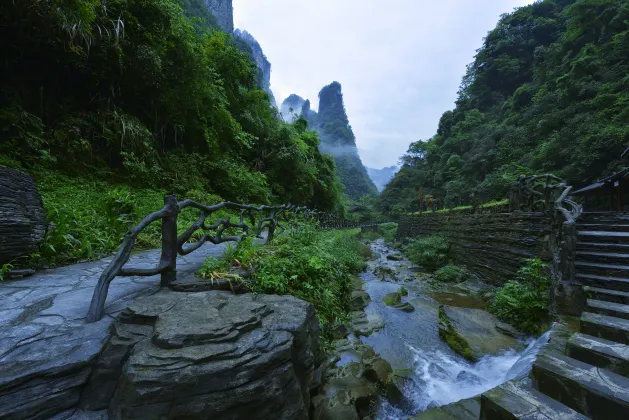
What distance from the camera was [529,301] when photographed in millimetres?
4625

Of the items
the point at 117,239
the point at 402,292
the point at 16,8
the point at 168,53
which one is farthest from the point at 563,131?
the point at 16,8

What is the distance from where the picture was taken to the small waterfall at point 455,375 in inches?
129

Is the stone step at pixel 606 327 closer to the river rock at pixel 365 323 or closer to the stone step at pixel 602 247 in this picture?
the stone step at pixel 602 247

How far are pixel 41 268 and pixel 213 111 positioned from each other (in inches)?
286

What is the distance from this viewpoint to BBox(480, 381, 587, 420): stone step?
1825 mm

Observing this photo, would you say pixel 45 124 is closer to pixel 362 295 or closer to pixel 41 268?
pixel 41 268

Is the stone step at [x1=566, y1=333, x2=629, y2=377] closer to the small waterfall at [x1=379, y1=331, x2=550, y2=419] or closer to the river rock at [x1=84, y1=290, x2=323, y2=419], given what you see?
the small waterfall at [x1=379, y1=331, x2=550, y2=419]

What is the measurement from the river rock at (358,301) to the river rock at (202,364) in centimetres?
396

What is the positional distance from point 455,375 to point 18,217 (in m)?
6.25

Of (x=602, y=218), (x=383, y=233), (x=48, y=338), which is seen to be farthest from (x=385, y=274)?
(x=383, y=233)

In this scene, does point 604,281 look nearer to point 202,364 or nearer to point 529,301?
point 529,301

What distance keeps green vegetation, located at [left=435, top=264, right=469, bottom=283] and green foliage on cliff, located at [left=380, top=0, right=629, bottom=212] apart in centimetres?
330

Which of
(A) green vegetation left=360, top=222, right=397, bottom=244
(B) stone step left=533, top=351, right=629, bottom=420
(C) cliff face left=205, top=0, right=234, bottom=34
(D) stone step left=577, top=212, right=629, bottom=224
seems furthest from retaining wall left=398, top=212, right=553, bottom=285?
(C) cliff face left=205, top=0, right=234, bottom=34

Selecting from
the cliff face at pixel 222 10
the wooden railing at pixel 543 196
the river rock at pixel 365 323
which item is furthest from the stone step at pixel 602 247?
the cliff face at pixel 222 10
